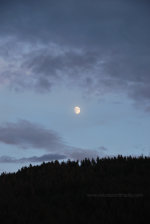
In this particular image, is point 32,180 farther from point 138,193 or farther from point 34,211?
point 138,193

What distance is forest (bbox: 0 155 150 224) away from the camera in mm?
10312

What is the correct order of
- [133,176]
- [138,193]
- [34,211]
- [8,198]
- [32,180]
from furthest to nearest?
[32,180], [133,176], [8,198], [138,193], [34,211]

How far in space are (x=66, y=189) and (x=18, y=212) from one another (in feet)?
11.2

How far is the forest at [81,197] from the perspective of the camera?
1031 centimetres

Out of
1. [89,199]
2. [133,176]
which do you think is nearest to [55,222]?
[89,199]

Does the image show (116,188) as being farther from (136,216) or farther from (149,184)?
(136,216)

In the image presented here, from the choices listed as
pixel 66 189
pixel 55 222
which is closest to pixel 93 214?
pixel 55 222

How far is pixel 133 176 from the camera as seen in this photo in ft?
50.8

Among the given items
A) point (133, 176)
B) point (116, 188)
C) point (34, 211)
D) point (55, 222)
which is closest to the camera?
point (55, 222)

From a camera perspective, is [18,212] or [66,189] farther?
[66,189]

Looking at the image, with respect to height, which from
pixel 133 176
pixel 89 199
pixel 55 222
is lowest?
pixel 55 222

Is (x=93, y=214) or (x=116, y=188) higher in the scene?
(x=116, y=188)

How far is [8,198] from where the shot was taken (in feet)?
45.8

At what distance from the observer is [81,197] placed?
1238 cm
